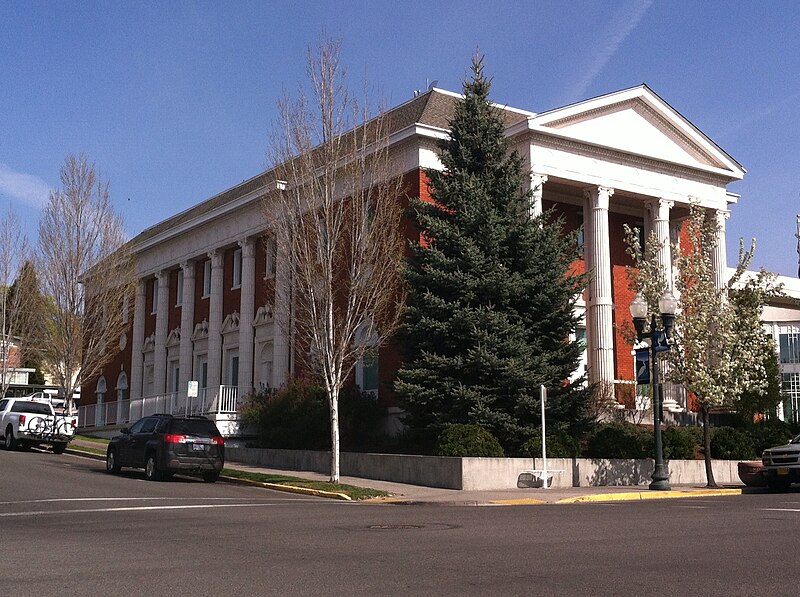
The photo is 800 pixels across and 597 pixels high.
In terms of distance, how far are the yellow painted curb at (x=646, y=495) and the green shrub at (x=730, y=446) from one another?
5673 mm

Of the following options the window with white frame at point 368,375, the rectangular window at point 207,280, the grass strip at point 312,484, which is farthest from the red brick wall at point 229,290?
the grass strip at point 312,484

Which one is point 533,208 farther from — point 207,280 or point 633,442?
point 207,280

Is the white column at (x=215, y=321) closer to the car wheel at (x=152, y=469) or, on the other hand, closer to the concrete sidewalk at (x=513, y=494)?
the concrete sidewalk at (x=513, y=494)

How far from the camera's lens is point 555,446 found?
2456cm

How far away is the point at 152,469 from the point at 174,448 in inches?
41.6

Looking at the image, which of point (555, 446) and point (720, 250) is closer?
point (555, 446)

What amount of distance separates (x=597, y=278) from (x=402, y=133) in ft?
29.3

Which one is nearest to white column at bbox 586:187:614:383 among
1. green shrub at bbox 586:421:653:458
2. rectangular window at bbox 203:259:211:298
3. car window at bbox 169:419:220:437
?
green shrub at bbox 586:421:653:458

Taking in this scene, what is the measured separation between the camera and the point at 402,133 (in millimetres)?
32656

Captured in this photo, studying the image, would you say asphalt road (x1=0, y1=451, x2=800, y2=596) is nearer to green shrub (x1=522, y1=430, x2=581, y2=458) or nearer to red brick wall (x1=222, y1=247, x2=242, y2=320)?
green shrub (x1=522, y1=430, x2=581, y2=458)

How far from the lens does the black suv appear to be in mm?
23422

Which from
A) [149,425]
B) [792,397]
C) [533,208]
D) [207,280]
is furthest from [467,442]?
[792,397]

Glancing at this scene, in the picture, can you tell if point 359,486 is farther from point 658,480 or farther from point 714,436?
point 714,436

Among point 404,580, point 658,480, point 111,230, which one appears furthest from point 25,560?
point 111,230
